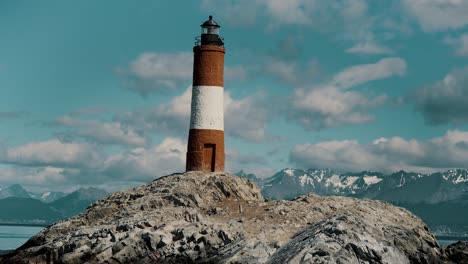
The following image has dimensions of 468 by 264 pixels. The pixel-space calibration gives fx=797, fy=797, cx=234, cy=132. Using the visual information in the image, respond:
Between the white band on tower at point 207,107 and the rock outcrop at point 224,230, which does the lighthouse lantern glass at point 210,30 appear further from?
the rock outcrop at point 224,230

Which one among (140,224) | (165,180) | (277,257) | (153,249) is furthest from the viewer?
(165,180)

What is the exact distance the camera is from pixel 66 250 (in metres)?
43.8

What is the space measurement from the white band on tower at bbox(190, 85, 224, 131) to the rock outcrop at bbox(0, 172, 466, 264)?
12.7ft

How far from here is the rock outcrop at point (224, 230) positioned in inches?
1414

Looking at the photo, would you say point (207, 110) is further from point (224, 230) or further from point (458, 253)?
point (458, 253)

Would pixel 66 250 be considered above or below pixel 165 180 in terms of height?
below

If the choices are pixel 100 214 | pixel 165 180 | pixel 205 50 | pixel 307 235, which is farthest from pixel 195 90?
pixel 307 235

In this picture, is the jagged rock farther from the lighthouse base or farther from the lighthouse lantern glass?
the lighthouse lantern glass

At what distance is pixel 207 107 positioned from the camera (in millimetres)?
56375

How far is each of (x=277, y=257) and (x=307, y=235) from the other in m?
2.46

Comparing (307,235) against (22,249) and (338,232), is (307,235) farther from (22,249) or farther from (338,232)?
(22,249)

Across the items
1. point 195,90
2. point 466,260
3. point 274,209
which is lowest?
point 466,260

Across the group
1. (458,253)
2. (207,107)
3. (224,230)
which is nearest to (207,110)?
(207,107)

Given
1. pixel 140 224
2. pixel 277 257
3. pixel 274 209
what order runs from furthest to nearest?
pixel 274 209
pixel 140 224
pixel 277 257
